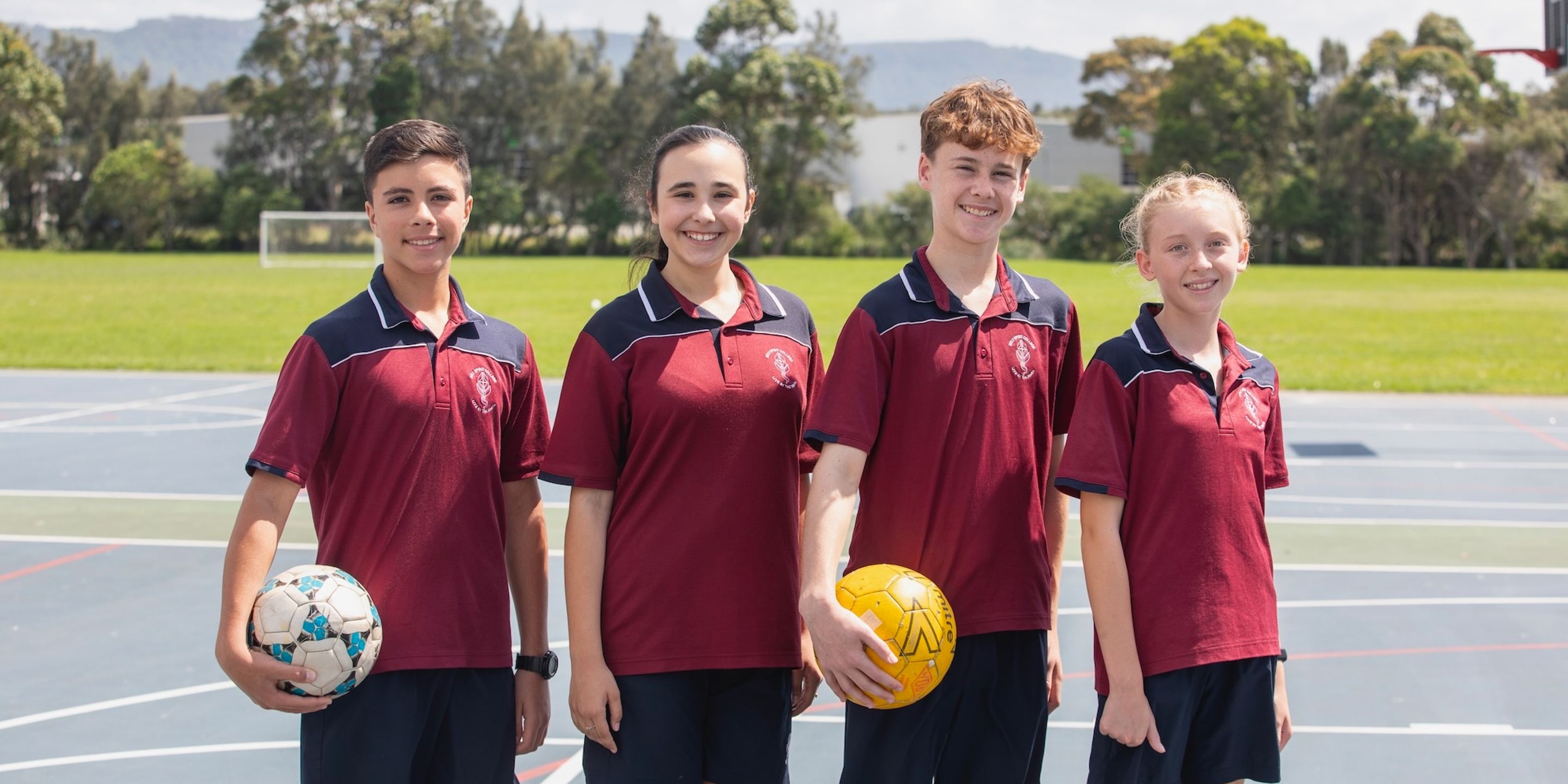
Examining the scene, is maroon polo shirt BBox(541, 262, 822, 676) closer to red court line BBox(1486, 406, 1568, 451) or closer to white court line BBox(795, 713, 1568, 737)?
white court line BBox(795, 713, 1568, 737)

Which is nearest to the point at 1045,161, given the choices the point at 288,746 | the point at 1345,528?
the point at 1345,528

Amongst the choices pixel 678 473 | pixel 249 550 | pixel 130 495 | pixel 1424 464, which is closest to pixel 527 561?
pixel 678 473

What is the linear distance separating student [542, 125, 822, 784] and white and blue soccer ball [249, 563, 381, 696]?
424 mm

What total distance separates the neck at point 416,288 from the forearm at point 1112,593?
1477 mm

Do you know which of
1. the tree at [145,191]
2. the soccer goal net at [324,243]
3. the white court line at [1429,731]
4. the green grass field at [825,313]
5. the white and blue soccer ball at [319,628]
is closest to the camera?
the white and blue soccer ball at [319,628]

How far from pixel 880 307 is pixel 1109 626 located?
82 centimetres

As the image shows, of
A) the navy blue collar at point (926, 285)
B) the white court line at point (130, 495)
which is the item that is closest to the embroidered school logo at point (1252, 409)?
the navy blue collar at point (926, 285)

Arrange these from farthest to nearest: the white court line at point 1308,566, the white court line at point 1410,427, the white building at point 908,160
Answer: the white building at point 908,160, the white court line at point 1410,427, the white court line at point 1308,566

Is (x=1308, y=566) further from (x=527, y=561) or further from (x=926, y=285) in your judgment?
(x=527, y=561)

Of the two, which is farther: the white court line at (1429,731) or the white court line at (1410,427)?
the white court line at (1410,427)

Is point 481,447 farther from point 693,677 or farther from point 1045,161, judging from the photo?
point 1045,161

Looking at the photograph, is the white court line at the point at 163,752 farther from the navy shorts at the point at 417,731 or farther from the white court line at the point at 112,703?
the navy shorts at the point at 417,731

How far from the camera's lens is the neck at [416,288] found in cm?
296

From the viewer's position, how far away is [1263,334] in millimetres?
20641
